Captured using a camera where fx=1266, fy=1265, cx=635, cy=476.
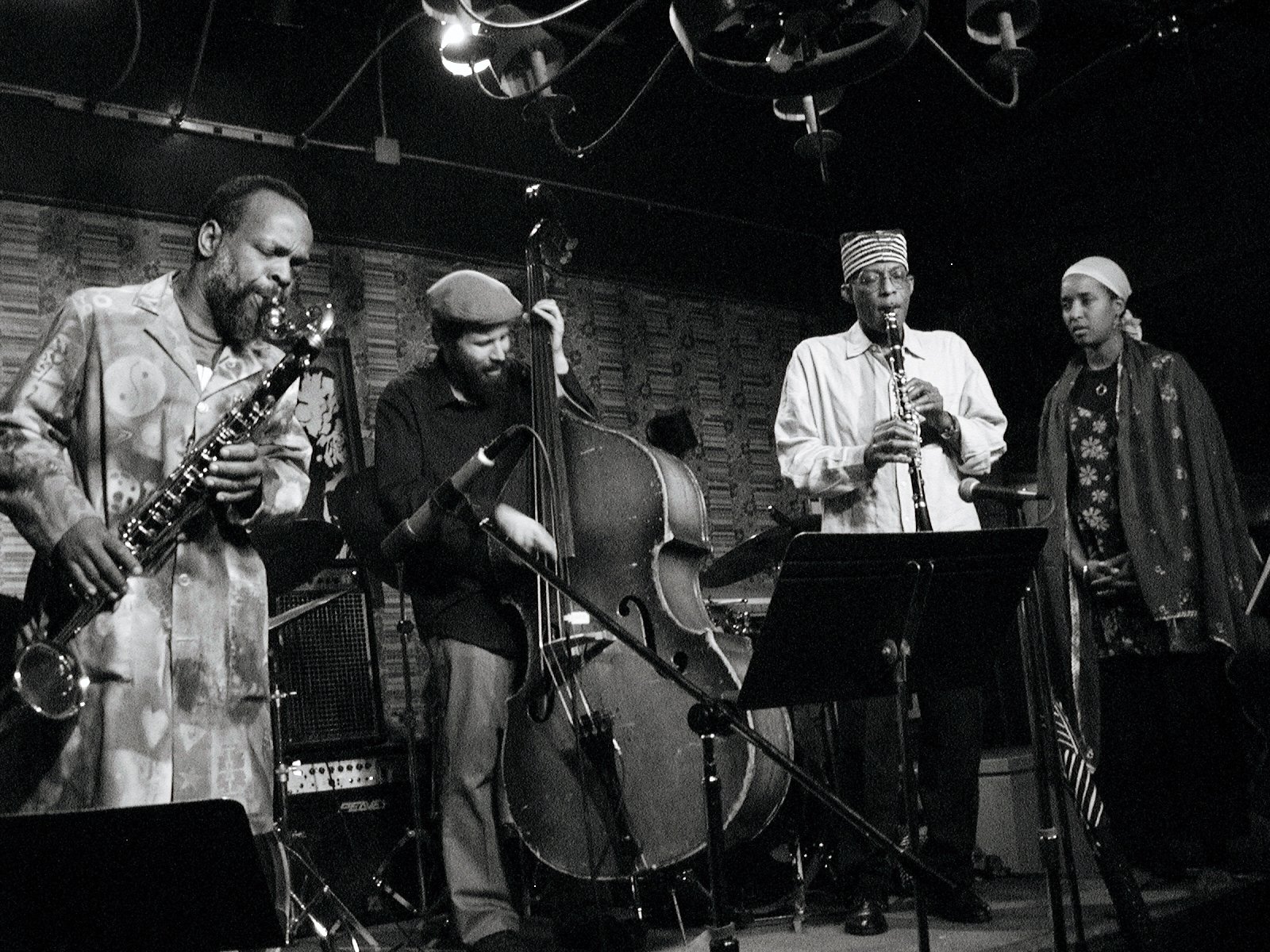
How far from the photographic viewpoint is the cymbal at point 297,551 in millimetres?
3801

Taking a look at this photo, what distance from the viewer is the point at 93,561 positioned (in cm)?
211

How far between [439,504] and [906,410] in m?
1.41

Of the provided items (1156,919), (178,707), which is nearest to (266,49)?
(178,707)

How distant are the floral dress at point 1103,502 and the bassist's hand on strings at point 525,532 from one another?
230 cm

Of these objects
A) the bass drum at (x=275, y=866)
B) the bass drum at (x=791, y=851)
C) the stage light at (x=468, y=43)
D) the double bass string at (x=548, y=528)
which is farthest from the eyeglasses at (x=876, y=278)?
the bass drum at (x=275, y=866)

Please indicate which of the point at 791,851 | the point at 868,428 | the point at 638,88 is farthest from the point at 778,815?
the point at 638,88

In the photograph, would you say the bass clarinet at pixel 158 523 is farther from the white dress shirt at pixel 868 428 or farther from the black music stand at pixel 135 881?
the white dress shirt at pixel 868 428

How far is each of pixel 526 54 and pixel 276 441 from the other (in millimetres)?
1486

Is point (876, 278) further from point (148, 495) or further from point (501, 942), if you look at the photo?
point (148, 495)

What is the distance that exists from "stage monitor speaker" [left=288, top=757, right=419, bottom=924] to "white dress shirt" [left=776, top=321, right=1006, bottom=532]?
2120 millimetres

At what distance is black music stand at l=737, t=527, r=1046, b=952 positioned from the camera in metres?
2.47

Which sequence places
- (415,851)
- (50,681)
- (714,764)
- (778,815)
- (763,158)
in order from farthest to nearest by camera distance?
1. (763,158)
2. (415,851)
3. (778,815)
4. (714,764)
5. (50,681)

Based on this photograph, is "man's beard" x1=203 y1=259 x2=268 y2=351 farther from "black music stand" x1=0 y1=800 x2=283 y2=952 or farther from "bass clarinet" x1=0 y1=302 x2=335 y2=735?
"black music stand" x1=0 y1=800 x2=283 y2=952

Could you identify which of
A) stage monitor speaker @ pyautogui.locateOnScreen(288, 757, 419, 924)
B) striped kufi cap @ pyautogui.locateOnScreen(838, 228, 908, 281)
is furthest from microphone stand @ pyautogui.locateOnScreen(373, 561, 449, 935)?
striped kufi cap @ pyautogui.locateOnScreen(838, 228, 908, 281)
